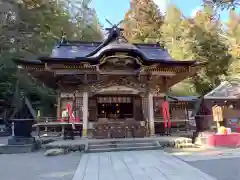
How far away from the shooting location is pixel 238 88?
58.7ft

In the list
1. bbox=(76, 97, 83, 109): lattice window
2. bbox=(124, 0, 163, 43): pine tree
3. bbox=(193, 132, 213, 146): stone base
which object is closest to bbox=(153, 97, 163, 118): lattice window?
bbox=(193, 132, 213, 146): stone base

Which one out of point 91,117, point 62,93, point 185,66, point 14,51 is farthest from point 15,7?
point 185,66

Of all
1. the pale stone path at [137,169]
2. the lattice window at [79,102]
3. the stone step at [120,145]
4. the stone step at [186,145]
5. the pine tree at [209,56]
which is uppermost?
the pine tree at [209,56]

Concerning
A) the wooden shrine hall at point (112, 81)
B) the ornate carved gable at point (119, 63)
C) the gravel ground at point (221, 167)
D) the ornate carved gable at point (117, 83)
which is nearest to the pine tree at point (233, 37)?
the wooden shrine hall at point (112, 81)

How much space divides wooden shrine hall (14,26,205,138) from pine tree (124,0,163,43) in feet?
63.2

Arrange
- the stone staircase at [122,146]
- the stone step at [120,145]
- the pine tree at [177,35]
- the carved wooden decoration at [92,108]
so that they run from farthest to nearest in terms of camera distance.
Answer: the pine tree at [177,35], the carved wooden decoration at [92,108], the stone step at [120,145], the stone staircase at [122,146]

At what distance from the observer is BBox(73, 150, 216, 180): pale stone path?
5.46m

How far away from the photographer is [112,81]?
13.1 m

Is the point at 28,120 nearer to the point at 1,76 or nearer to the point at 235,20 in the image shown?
the point at 1,76

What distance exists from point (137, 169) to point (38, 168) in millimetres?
2903

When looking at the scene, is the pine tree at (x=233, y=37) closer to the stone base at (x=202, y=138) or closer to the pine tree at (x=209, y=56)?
the pine tree at (x=209, y=56)

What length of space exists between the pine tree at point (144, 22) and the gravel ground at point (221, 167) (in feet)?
87.2

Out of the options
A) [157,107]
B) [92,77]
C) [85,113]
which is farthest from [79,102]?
[157,107]

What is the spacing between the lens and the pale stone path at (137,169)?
17.9ft
